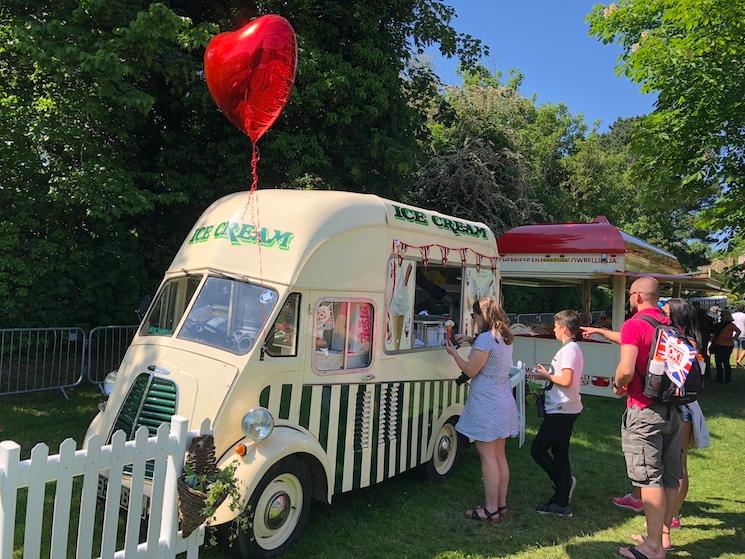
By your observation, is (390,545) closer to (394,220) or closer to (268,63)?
(394,220)

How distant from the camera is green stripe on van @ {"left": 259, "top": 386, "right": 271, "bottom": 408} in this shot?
4.11 m

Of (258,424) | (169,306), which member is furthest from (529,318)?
(258,424)

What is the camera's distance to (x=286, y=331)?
4328mm

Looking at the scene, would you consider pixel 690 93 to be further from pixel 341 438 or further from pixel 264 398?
pixel 264 398

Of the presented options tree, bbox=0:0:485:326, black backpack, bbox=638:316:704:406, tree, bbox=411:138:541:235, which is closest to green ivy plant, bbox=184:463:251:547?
black backpack, bbox=638:316:704:406

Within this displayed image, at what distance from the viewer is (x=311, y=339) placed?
4449mm

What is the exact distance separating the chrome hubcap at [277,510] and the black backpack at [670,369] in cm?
272

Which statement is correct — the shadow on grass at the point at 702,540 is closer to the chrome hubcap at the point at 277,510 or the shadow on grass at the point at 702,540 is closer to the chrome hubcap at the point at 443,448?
the chrome hubcap at the point at 443,448

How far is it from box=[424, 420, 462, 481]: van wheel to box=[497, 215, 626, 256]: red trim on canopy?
6552 mm

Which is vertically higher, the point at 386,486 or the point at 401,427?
the point at 401,427

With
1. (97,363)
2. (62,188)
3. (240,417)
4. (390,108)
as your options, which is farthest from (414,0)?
(240,417)

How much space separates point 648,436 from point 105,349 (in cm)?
786

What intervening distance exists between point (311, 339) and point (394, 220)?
1.42 meters

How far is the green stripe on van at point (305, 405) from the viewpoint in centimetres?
431
